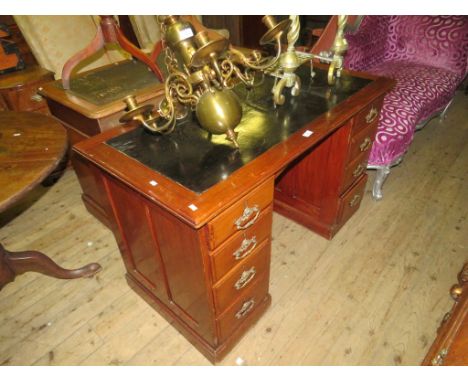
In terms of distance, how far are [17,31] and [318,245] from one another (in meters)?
2.98

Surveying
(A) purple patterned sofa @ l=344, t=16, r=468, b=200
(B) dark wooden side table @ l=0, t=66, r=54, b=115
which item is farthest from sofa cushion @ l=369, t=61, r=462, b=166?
(B) dark wooden side table @ l=0, t=66, r=54, b=115

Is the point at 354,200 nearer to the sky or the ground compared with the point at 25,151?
nearer to the ground

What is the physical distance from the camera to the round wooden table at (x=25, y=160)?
110cm

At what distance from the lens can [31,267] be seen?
5.90 feet

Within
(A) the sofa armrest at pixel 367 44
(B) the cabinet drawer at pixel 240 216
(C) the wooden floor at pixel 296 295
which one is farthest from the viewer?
(A) the sofa armrest at pixel 367 44

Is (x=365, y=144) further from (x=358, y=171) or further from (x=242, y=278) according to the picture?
(x=242, y=278)

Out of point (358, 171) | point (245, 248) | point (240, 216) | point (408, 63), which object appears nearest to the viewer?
point (240, 216)

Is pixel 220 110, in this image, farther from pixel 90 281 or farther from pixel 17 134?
pixel 90 281

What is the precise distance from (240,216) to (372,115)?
1125 millimetres

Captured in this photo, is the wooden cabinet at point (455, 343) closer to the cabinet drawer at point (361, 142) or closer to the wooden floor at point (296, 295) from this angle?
the wooden floor at point (296, 295)

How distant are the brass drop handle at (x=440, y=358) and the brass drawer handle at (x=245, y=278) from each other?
2.23ft

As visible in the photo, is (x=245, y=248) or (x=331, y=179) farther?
(x=331, y=179)

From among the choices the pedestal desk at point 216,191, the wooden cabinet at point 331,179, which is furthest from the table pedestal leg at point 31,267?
the wooden cabinet at point 331,179

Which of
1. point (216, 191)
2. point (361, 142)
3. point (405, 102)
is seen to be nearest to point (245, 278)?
point (216, 191)
